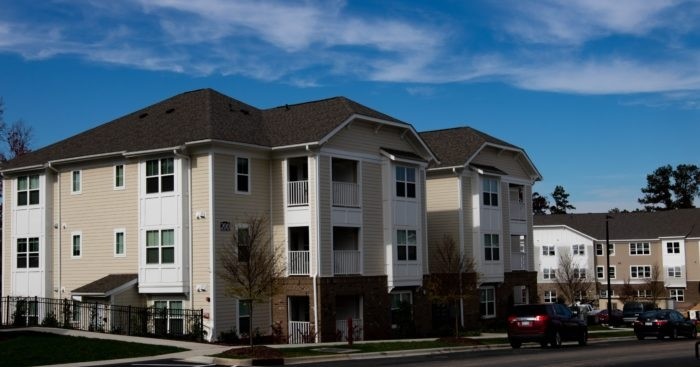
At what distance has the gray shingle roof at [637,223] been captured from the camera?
90.1 meters

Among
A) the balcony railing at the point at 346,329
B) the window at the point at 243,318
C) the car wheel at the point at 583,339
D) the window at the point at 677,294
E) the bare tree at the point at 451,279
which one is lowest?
the window at the point at 677,294

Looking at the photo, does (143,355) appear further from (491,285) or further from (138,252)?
(491,285)

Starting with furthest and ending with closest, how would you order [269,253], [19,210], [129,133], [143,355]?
[19,210], [129,133], [269,253], [143,355]

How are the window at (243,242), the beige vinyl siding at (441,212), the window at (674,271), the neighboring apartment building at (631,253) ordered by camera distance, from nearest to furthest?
1. the window at (243,242)
2. the beige vinyl siding at (441,212)
3. the neighboring apartment building at (631,253)
4. the window at (674,271)

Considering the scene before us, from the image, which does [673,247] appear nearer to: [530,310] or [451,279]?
[451,279]

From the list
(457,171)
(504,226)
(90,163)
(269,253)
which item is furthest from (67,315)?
(504,226)

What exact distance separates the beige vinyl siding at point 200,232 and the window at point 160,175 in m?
1.19

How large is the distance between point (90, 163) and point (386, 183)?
44.7 feet

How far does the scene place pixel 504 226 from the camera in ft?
171

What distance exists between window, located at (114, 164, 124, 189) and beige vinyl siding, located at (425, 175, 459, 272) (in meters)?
17.0

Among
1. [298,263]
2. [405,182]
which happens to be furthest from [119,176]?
[405,182]

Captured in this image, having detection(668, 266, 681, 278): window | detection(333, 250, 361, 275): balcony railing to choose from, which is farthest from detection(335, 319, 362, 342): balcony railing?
detection(668, 266, 681, 278): window

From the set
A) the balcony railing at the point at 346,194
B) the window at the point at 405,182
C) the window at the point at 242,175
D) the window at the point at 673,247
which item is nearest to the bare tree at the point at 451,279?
the window at the point at 405,182

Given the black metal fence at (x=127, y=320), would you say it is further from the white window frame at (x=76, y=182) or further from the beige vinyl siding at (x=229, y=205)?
the white window frame at (x=76, y=182)
